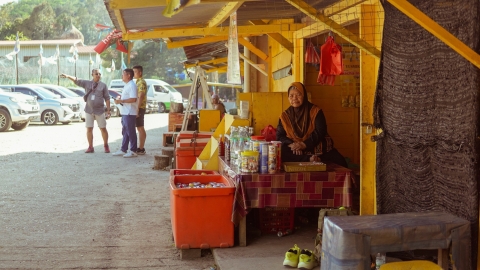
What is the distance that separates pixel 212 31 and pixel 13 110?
45.3 feet

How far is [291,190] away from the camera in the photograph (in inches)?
237

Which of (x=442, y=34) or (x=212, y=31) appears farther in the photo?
(x=212, y=31)

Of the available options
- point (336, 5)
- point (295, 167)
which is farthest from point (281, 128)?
point (336, 5)

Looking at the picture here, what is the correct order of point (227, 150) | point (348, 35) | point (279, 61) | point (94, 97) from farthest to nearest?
point (94, 97), point (279, 61), point (227, 150), point (348, 35)

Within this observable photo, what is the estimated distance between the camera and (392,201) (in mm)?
5004

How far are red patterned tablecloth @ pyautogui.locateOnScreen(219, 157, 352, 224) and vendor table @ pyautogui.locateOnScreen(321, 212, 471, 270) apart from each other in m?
2.12

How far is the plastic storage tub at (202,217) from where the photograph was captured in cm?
586

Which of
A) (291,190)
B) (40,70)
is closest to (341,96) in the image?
(291,190)

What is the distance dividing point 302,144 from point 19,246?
320 centimetres

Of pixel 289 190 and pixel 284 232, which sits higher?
pixel 289 190

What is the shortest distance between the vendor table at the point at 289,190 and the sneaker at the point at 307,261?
81cm

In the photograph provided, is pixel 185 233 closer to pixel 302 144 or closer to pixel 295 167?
pixel 295 167

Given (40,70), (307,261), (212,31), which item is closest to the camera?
(307,261)

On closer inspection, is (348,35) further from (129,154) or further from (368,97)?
(129,154)
